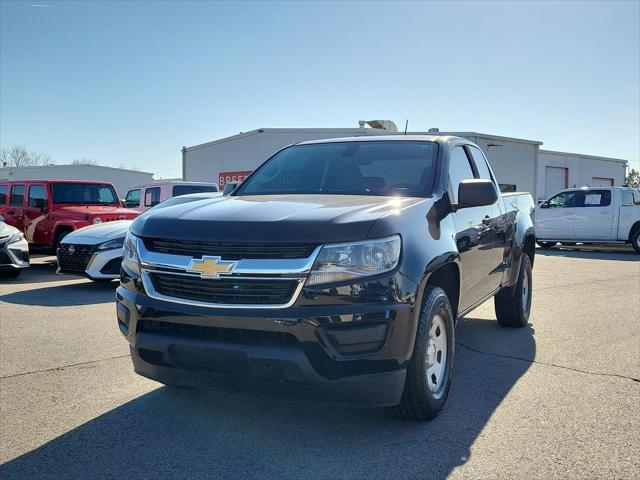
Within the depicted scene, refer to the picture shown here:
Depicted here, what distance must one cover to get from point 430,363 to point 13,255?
8536 millimetres

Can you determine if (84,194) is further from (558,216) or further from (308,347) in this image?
(558,216)

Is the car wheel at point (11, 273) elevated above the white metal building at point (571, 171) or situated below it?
below

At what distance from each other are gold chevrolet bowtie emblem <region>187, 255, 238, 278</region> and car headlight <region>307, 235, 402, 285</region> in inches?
17.4

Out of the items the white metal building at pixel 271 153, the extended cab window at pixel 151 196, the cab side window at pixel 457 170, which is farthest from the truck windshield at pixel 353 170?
the white metal building at pixel 271 153

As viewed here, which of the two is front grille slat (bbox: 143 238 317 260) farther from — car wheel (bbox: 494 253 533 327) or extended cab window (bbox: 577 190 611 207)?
extended cab window (bbox: 577 190 611 207)

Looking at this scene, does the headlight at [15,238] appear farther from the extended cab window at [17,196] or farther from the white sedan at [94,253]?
the extended cab window at [17,196]

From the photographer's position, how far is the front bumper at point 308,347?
289cm

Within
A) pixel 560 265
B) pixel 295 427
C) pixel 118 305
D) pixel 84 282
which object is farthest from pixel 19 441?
pixel 560 265

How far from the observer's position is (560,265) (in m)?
13.4

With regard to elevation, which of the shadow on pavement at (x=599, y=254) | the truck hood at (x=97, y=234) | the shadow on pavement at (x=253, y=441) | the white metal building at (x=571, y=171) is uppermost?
the white metal building at (x=571, y=171)

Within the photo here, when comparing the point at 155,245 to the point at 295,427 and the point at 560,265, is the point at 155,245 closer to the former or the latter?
the point at 295,427

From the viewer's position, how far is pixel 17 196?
1343 cm

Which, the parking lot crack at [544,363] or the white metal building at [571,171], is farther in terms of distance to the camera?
the white metal building at [571,171]

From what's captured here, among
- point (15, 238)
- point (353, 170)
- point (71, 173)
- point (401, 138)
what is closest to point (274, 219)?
point (353, 170)
